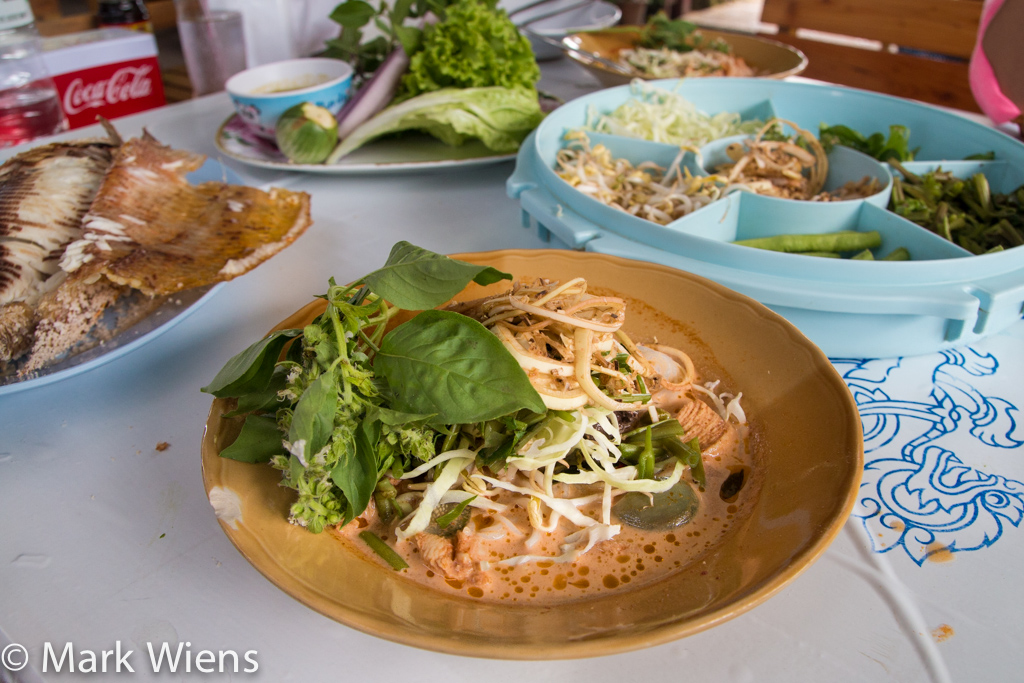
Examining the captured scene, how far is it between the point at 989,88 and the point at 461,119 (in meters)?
1.92

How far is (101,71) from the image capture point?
2998 millimetres

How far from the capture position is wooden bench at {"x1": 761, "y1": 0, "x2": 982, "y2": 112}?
3680mm

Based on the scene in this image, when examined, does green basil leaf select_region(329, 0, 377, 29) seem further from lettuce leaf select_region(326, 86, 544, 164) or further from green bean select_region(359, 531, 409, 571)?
green bean select_region(359, 531, 409, 571)

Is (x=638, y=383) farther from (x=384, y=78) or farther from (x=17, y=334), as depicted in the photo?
(x=384, y=78)

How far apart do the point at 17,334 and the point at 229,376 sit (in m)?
0.57

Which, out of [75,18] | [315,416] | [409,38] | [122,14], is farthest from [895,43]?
[75,18]

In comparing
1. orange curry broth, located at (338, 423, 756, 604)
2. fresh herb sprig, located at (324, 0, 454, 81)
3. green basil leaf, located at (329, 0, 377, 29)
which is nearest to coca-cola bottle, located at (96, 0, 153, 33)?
fresh herb sprig, located at (324, 0, 454, 81)

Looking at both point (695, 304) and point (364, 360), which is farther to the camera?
point (695, 304)

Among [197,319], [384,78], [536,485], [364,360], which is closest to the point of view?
[364,360]

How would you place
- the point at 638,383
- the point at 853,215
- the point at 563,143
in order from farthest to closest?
the point at 563,143 → the point at 853,215 → the point at 638,383

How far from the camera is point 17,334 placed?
116 centimetres

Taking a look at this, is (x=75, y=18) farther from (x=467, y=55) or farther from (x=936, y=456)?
(x=936, y=456)

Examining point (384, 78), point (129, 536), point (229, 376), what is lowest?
point (129, 536)

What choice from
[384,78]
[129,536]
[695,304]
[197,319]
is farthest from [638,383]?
[384,78]
